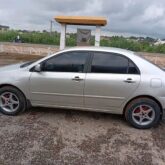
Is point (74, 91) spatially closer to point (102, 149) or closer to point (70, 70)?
point (70, 70)

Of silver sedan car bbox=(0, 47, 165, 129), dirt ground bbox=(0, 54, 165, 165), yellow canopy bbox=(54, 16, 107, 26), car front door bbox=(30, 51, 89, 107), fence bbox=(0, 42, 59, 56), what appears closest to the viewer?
dirt ground bbox=(0, 54, 165, 165)

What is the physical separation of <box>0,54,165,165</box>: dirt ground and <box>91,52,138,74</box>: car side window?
1.10 meters

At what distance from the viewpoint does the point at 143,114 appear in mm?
4781

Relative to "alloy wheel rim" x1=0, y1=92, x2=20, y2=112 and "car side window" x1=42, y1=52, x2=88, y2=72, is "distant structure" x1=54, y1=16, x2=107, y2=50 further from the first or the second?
"alloy wheel rim" x1=0, y1=92, x2=20, y2=112

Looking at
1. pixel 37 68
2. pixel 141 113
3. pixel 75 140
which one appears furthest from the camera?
pixel 37 68

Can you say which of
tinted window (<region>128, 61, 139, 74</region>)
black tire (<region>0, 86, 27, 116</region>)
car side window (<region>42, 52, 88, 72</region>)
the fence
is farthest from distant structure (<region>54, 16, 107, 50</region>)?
black tire (<region>0, 86, 27, 116</region>)

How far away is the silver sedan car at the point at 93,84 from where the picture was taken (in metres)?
4.66

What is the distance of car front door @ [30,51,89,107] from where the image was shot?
15.8 feet

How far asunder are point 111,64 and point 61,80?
1026mm

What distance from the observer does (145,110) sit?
15.6ft

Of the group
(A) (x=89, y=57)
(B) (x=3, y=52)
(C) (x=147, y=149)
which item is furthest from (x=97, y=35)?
(C) (x=147, y=149)

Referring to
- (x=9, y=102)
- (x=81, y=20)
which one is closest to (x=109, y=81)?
(x=9, y=102)

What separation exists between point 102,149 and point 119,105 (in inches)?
44.4

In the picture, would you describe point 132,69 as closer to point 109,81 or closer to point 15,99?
point 109,81
